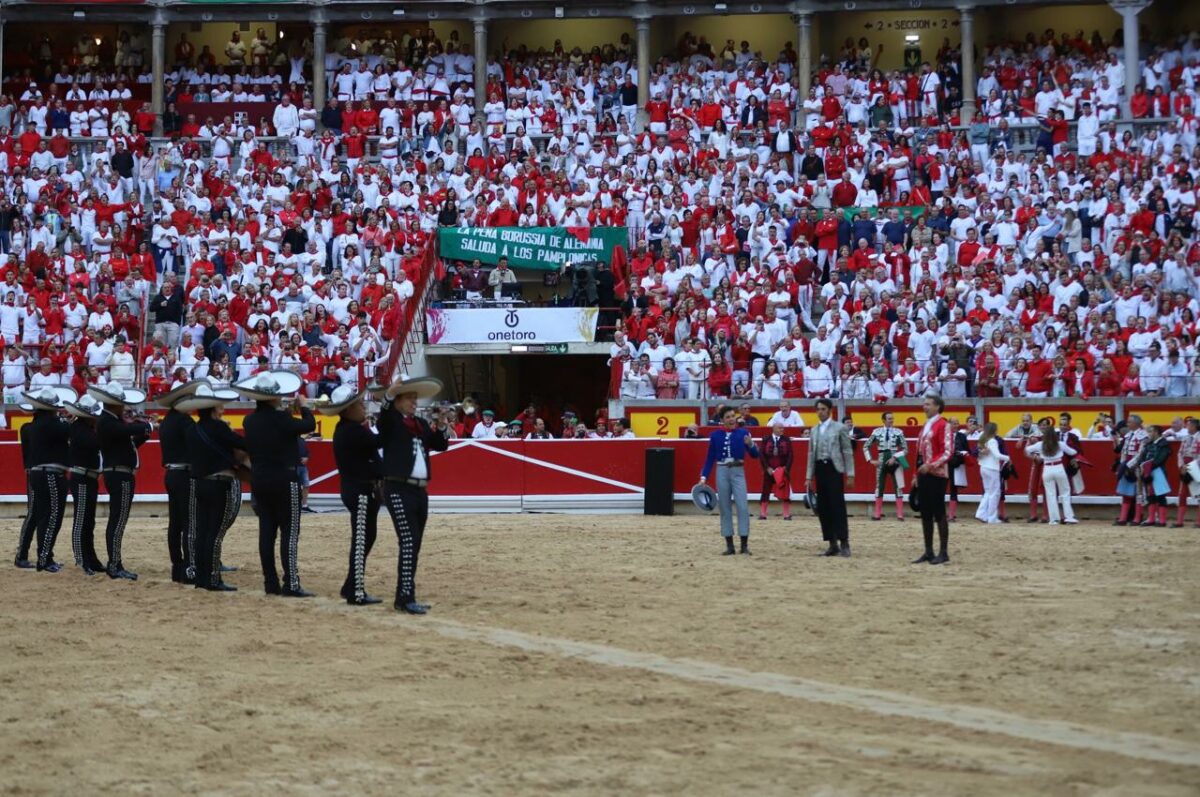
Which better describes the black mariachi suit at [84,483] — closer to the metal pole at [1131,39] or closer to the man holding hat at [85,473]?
the man holding hat at [85,473]

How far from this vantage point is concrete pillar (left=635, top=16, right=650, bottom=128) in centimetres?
3969

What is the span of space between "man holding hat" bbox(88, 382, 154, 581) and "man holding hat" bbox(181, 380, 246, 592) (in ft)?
4.44

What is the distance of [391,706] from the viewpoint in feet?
33.1

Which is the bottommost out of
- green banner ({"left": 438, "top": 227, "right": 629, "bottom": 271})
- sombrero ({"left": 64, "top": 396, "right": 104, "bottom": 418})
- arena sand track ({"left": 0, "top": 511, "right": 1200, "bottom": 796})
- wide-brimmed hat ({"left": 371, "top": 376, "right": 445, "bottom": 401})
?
arena sand track ({"left": 0, "top": 511, "right": 1200, "bottom": 796})

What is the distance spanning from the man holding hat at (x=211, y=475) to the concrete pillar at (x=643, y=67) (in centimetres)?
2486

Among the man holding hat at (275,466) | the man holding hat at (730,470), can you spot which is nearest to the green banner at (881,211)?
the man holding hat at (730,470)

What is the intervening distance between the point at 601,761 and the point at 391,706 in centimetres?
189

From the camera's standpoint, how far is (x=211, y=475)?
51.5 ft

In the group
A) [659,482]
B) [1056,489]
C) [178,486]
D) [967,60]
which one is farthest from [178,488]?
[967,60]

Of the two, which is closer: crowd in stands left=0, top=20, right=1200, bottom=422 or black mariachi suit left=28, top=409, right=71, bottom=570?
black mariachi suit left=28, top=409, right=71, bottom=570

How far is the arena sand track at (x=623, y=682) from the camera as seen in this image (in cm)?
845

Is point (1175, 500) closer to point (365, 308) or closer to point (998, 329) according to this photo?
point (998, 329)

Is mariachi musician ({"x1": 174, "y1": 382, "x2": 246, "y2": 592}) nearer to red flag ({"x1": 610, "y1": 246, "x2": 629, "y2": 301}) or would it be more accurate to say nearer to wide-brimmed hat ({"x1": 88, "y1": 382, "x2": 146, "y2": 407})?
wide-brimmed hat ({"x1": 88, "y1": 382, "x2": 146, "y2": 407})

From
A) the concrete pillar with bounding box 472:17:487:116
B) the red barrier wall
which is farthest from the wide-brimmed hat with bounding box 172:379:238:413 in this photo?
the concrete pillar with bounding box 472:17:487:116
